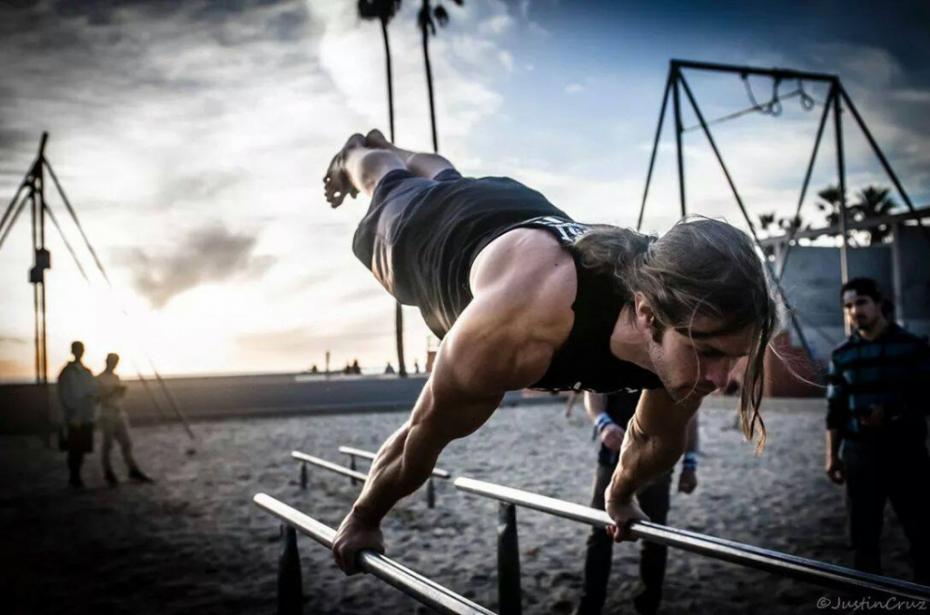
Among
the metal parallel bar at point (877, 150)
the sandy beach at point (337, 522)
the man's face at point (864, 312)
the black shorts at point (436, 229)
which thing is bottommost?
the sandy beach at point (337, 522)

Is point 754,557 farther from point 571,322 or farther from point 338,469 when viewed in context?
point 338,469

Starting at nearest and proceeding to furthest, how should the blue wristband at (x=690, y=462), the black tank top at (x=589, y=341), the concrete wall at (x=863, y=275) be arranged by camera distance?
1. the black tank top at (x=589, y=341)
2. the blue wristband at (x=690, y=462)
3. the concrete wall at (x=863, y=275)

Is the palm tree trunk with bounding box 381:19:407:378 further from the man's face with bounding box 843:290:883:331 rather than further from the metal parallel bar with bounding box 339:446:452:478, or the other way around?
the man's face with bounding box 843:290:883:331

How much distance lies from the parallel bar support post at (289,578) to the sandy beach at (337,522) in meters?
1.44

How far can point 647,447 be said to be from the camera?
85.2 inches

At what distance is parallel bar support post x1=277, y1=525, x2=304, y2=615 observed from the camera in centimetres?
244

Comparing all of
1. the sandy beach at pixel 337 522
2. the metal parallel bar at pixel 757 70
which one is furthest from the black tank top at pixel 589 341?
the metal parallel bar at pixel 757 70

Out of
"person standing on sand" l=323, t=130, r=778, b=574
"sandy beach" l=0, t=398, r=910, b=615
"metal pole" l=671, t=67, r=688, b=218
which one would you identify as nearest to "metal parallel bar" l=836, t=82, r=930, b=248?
"metal pole" l=671, t=67, r=688, b=218

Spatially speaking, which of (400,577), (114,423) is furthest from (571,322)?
(114,423)

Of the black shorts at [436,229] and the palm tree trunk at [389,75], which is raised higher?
the palm tree trunk at [389,75]

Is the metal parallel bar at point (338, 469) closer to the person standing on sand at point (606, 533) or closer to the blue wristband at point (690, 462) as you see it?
the person standing on sand at point (606, 533)

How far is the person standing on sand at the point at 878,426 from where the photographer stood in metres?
3.78

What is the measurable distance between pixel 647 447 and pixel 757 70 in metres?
7.68

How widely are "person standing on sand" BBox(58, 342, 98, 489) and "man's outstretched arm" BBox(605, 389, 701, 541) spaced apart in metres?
6.72
